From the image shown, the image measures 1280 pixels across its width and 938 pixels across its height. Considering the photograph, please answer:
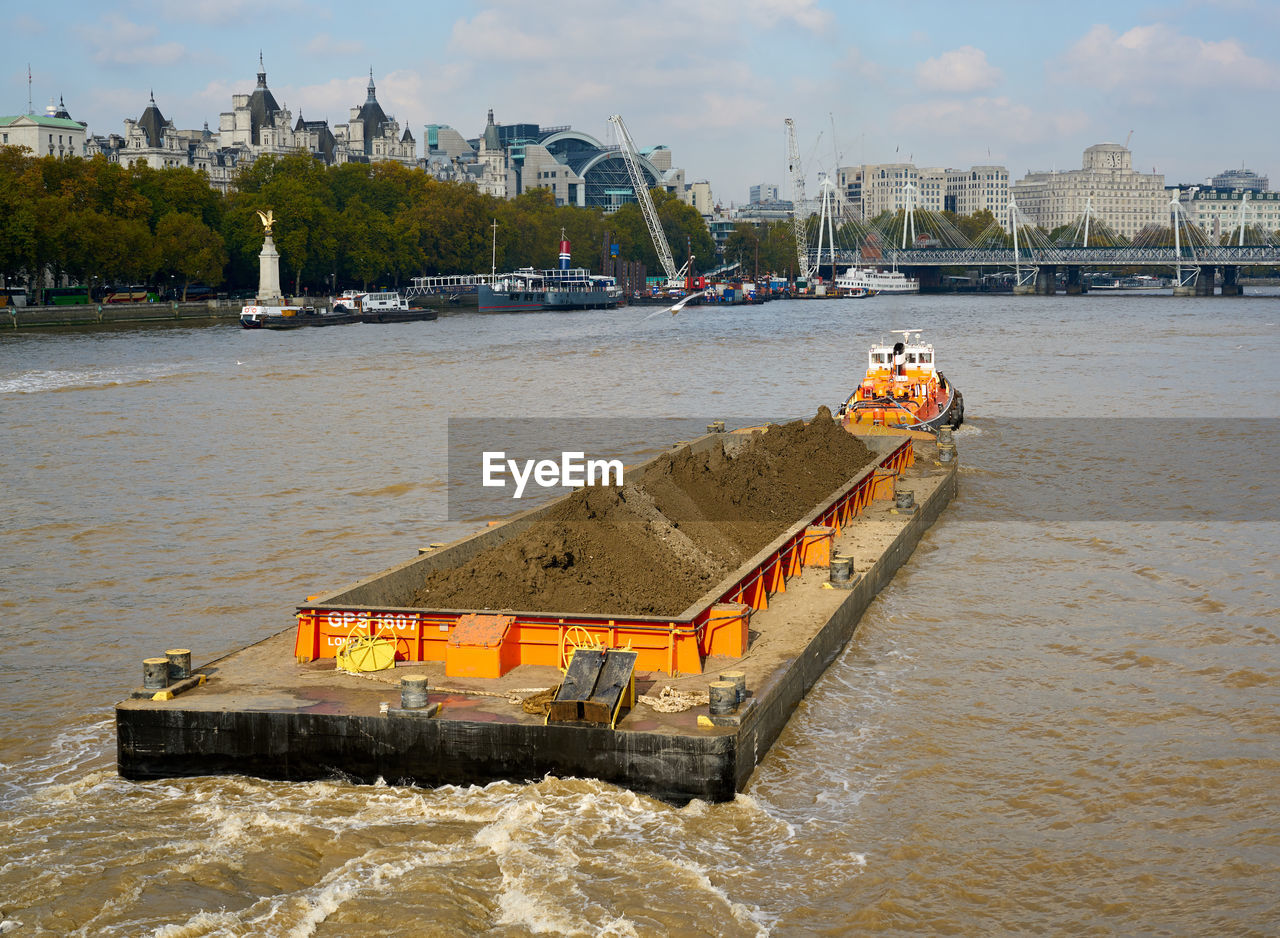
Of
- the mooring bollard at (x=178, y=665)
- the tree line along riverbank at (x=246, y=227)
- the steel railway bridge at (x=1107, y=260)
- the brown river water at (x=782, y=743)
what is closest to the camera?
the brown river water at (x=782, y=743)

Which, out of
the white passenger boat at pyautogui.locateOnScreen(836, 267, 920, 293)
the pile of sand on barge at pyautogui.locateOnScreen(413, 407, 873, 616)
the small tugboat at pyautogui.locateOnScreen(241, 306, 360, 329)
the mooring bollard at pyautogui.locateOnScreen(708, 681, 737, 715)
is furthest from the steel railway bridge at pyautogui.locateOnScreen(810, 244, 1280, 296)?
the mooring bollard at pyautogui.locateOnScreen(708, 681, 737, 715)

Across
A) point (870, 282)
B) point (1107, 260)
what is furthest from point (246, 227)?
point (1107, 260)

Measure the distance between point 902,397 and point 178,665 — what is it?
92.9 ft

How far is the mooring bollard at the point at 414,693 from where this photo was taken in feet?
37.7

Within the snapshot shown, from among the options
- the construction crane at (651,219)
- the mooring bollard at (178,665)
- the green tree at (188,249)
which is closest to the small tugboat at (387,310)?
the green tree at (188,249)

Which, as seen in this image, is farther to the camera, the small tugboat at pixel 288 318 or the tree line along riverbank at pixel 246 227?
the small tugboat at pixel 288 318

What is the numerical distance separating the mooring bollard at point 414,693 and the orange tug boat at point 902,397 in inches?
891

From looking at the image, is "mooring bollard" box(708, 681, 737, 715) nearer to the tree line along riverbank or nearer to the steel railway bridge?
the tree line along riverbank

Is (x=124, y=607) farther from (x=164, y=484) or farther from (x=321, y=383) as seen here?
(x=321, y=383)

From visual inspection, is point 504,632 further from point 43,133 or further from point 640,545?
point 43,133

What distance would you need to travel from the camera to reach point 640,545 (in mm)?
15406

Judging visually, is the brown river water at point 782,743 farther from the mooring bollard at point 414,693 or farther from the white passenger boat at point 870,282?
the white passenger boat at point 870,282

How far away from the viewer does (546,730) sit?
11336 mm

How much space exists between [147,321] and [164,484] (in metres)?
74.0
